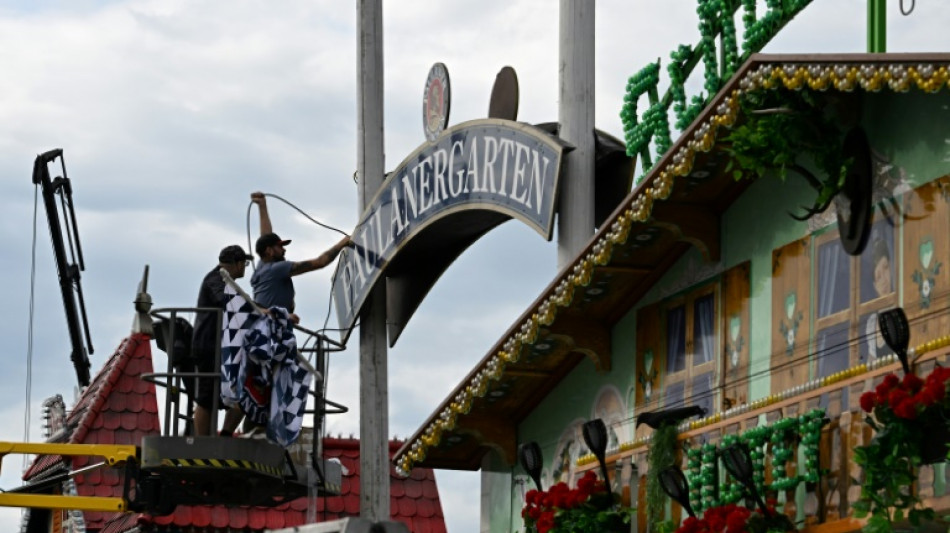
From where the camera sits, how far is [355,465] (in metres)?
26.9

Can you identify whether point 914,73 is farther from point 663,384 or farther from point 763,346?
point 663,384

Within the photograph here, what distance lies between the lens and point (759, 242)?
17.5 metres

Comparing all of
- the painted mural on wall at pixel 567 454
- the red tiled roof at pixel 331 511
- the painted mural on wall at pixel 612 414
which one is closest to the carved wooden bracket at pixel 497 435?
the painted mural on wall at pixel 567 454

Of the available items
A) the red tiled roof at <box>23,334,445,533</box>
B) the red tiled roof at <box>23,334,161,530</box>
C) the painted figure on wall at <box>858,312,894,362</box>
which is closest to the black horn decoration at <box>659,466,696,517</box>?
the painted figure on wall at <box>858,312,894,362</box>

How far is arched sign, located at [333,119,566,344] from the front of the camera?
20.1 meters

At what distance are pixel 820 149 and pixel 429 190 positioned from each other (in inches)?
256

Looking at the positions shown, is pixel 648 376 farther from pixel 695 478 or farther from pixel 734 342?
pixel 695 478

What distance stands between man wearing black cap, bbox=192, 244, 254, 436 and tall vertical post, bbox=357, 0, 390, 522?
309 cm

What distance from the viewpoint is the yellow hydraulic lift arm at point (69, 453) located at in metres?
19.4

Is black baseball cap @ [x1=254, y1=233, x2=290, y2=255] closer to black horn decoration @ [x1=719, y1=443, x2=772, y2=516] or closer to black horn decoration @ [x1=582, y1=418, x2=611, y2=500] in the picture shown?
black horn decoration @ [x1=582, y1=418, x2=611, y2=500]

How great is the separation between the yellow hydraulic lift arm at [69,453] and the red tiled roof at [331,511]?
4.19m

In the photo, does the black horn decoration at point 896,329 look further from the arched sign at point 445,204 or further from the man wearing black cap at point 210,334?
the man wearing black cap at point 210,334

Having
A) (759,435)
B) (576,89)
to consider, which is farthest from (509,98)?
(759,435)

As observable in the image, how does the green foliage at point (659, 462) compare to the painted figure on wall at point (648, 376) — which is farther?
the painted figure on wall at point (648, 376)
